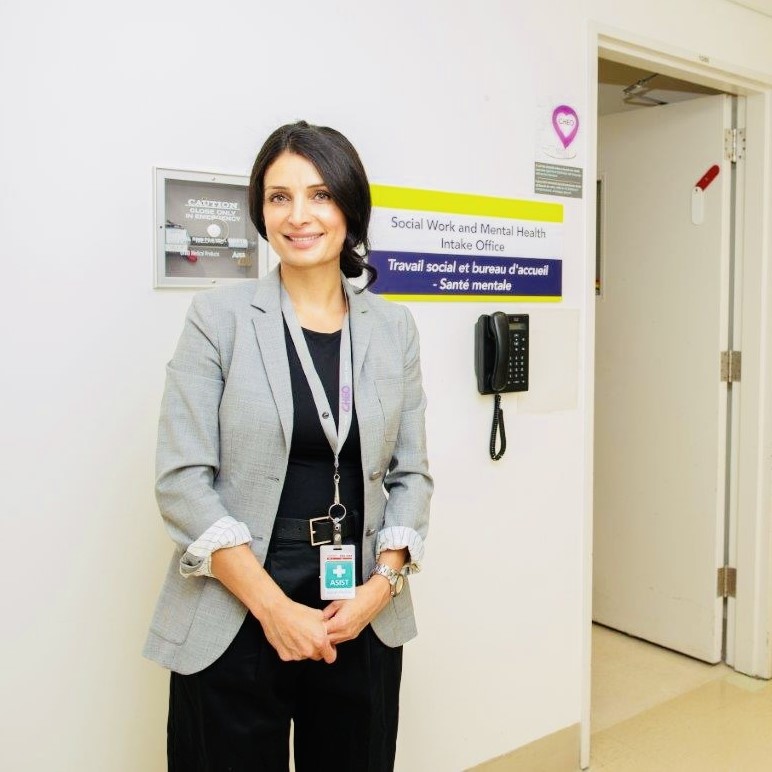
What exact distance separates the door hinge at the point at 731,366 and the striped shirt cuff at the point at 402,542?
214 cm

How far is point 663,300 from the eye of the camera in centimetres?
341

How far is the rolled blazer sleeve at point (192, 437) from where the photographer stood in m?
1.34

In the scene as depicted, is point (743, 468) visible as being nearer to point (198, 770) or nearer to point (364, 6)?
point (364, 6)

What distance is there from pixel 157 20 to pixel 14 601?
1.23 metres

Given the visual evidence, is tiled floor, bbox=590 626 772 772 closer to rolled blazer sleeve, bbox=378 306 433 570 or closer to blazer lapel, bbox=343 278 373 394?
rolled blazer sleeve, bbox=378 306 433 570

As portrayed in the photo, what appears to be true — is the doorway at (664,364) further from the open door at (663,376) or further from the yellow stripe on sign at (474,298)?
the yellow stripe on sign at (474,298)

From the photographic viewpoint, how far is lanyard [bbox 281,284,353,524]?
55.6 inches

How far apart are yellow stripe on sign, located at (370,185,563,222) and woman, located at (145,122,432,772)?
0.57 meters

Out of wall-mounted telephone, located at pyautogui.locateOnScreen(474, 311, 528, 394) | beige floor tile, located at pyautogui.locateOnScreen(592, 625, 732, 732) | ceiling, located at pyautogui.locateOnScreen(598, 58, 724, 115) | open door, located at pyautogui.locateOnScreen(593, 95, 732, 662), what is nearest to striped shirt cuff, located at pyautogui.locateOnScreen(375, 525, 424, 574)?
wall-mounted telephone, located at pyautogui.locateOnScreen(474, 311, 528, 394)

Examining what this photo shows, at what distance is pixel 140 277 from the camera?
5.73ft

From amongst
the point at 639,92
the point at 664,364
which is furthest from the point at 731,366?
the point at 639,92

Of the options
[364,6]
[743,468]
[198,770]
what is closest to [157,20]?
[364,6]

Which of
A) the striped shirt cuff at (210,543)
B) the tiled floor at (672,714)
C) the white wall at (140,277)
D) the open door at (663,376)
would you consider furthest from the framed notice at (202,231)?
the open door at (663,376)

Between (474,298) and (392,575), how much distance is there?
102cm
